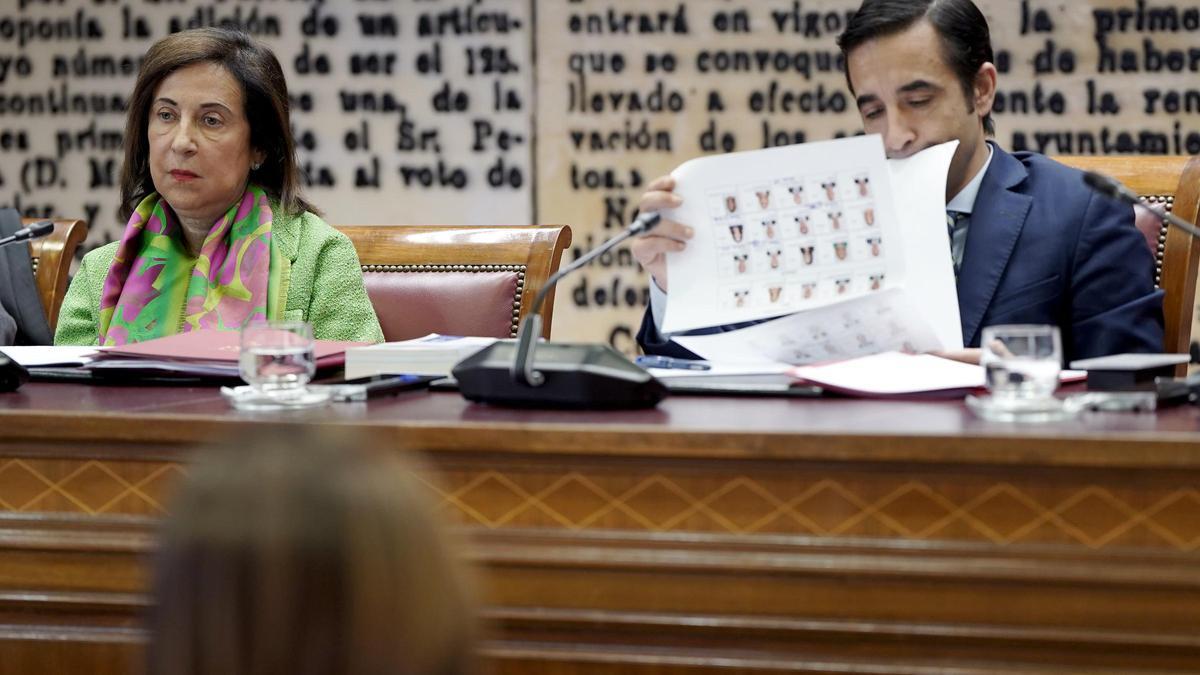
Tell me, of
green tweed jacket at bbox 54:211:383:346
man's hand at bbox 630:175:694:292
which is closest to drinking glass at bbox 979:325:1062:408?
man's hand at bbox 630:175:694:292

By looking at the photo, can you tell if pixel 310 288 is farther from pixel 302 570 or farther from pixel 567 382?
pixel 302 570

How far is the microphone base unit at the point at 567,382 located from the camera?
1401 millimetres

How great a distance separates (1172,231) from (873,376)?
0.92m

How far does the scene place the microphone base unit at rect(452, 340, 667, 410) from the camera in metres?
1.40

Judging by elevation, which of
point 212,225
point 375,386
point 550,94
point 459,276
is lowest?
point 375,386

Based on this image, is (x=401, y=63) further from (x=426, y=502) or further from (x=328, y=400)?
(x=426, y=502)

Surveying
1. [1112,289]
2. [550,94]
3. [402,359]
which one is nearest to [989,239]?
[1112,289]


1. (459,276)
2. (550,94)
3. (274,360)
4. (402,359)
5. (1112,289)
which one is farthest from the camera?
(550,94)

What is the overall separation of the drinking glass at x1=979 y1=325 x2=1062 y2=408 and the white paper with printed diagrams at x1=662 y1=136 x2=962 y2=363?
0.40 m

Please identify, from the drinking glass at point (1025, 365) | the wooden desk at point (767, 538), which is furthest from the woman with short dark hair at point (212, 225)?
the drinking glass at point (1025, 365)

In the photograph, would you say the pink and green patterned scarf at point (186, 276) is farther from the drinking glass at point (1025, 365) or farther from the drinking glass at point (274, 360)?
the drinking glass at point (1025, 365)

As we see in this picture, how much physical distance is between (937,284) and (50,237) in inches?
77.4

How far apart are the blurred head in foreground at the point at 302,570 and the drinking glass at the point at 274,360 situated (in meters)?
1.04

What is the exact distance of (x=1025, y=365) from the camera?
1343 millimetres
